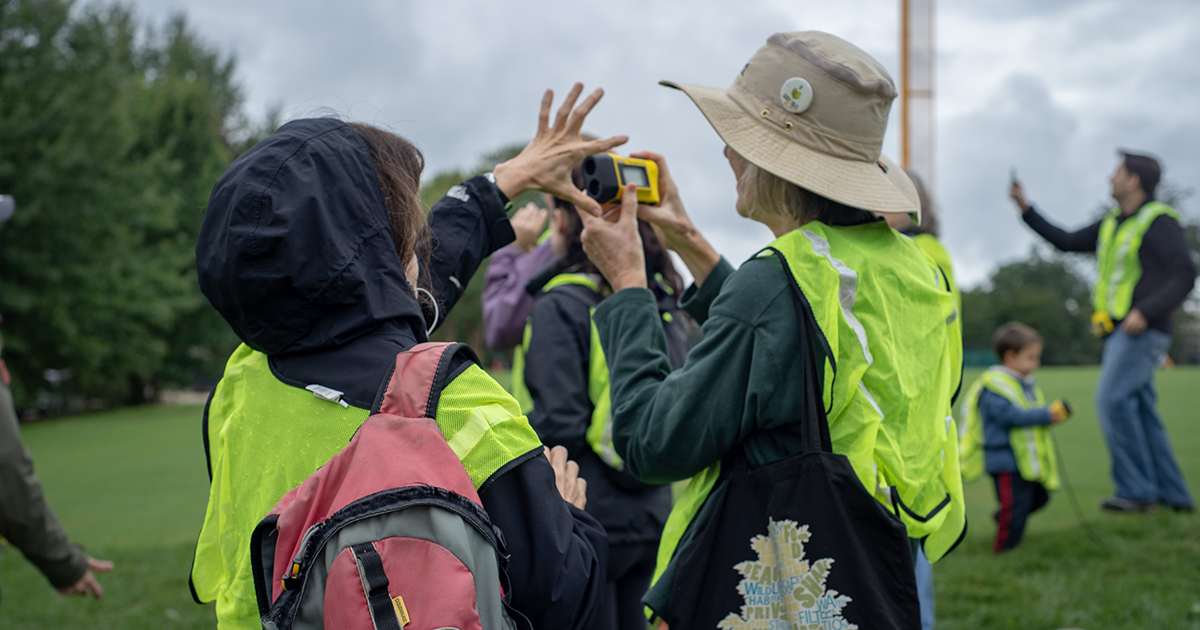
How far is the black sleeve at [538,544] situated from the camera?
1.48 metres

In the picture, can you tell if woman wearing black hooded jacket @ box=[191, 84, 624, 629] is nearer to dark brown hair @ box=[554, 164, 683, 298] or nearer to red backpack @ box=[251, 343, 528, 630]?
red backpack @ box=[251, 343, 528, 630]

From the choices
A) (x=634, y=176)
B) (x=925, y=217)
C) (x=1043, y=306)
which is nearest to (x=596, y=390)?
(x=634, y=176)

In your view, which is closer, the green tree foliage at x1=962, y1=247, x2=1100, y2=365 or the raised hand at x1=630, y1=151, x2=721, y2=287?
the raised hand at x1=630, y1=151, x2=721, y2=287

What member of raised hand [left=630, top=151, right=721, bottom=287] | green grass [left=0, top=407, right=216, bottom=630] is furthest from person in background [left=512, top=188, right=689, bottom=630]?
green grass [left=0, top=407, right=216, bottom=630]

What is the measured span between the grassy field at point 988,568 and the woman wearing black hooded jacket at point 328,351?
3827mm

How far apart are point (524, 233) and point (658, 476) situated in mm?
1967

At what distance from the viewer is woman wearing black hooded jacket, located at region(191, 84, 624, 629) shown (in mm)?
1479

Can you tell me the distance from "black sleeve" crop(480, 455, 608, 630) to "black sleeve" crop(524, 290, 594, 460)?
52.6 inches

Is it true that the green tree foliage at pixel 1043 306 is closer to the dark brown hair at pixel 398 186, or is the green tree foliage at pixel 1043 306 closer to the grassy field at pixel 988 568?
the grassy field at pixel 988 568

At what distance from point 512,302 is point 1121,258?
4871 millimetres

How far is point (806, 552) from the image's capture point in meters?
1.82

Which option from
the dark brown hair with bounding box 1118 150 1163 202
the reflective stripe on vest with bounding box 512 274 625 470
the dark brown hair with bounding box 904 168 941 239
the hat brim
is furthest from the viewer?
the dark brown hair with bounding box 1118 150 1163 202

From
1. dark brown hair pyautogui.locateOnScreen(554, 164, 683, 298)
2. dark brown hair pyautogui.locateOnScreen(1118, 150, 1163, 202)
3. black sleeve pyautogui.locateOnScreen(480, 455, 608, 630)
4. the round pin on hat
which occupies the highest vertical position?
dark brown hair pyautogui.locateOnScreen(1118, 150, 1163, 202)

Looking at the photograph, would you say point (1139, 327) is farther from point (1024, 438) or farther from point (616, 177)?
point (616, 177)
